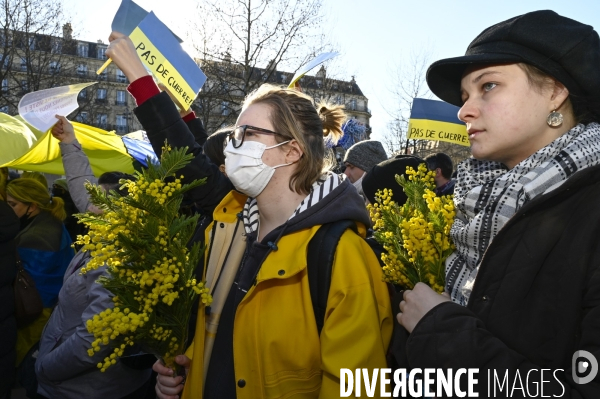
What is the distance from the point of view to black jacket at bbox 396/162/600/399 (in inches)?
52.9

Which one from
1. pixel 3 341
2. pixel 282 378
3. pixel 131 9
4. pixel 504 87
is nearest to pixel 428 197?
pixel 504 87

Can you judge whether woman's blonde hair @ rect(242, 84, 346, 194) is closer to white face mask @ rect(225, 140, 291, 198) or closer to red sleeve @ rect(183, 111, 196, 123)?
white face mask @ rect(225, 140, 291, 198)

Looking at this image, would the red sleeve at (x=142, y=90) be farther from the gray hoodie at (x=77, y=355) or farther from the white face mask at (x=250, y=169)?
the gray hoodie at (x=77, y=355)

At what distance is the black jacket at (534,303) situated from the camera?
1.34 metres

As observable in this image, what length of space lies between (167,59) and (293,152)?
121 cm

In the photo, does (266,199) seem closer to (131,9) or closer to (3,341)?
(131,9)

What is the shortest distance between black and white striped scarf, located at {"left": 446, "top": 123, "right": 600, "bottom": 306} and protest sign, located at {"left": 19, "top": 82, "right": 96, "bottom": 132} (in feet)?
8.26

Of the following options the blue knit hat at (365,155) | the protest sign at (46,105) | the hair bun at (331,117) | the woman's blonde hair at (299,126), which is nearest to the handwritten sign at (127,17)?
the protest sign at (46,105)

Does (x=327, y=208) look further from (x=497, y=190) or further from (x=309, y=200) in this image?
(x=497, y=190)

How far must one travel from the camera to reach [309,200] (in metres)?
2.19

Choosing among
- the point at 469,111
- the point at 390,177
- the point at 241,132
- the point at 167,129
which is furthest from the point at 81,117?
the point at 469,111

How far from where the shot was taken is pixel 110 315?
1934 millimetres

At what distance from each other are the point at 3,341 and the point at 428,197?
9.51 feet

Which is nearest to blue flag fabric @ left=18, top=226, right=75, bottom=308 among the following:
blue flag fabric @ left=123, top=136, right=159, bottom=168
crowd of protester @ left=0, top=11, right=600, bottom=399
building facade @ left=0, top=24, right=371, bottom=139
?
blue flag fabric @ left=123, top=136, right=159, bottom=168
